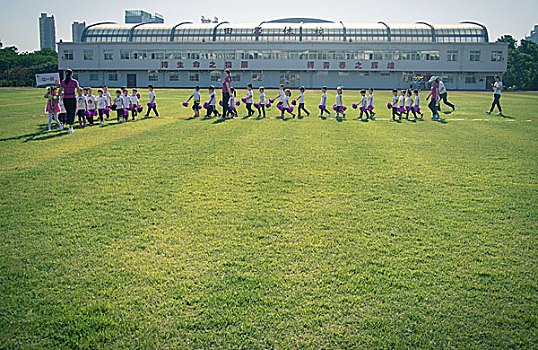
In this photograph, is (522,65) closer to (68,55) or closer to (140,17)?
(68,55)

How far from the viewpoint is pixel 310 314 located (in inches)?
145

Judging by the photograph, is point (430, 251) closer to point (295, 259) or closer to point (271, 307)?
point (295, 259)

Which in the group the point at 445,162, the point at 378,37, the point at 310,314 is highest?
the point at 378,37

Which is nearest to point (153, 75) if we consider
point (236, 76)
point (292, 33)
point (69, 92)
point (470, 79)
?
point (236, 76)

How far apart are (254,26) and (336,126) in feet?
167

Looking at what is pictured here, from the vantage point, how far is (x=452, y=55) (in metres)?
57.6

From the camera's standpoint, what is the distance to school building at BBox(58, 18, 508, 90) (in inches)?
2280

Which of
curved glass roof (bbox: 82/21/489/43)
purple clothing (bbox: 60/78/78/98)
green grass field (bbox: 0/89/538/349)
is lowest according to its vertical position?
green grass field (bbox: 0/89/538/349)

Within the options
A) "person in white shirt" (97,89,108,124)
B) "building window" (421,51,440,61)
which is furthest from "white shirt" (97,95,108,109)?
"building window" (421,51,440,61)

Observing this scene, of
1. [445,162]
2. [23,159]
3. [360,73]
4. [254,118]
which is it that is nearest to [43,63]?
[360,73]

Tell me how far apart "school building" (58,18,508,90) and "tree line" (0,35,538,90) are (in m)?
3.70

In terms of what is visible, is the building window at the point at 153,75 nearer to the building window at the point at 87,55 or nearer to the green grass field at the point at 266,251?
the building window at the point at 87,55

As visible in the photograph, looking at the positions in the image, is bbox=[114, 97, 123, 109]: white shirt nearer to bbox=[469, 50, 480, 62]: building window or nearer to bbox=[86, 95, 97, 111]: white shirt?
bbox=[86, 95, 97, 111]: white shirt

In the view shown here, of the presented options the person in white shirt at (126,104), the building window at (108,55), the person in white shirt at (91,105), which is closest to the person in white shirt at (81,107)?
the person in white shirt at (91,105)
